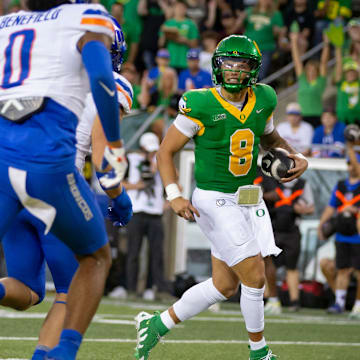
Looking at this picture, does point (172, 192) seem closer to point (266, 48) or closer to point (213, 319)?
point (213, 319)

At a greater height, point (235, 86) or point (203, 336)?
point (235, 86)

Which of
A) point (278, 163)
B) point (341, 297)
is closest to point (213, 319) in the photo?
point (341, 297)

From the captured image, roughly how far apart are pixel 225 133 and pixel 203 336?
2456mm

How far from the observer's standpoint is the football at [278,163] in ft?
18.7

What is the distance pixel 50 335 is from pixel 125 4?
11.1 metres

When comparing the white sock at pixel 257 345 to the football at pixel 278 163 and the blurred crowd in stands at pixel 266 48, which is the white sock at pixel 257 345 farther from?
the blurred crowd in stands at pixel 266 48

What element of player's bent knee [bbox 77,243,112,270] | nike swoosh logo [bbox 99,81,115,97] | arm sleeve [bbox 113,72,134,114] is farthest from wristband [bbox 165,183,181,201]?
nike swoosh logo [bbox 99,81,115,97]

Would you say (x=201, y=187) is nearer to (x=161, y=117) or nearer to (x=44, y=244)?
(x=44, y=244)

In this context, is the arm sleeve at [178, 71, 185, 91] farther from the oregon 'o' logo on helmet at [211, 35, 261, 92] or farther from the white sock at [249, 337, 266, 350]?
the white sock at [249, 337, 266, 350]

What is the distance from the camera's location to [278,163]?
5730 millimetres

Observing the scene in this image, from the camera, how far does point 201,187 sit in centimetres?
579

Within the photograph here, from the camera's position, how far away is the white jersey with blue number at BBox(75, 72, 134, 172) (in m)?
4.34

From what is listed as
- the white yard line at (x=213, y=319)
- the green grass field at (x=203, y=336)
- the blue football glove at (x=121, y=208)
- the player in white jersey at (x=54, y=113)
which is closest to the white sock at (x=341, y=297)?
the green grass field at (x=203, y=336)

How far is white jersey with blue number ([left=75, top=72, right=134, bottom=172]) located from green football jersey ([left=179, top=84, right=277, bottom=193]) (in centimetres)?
126
